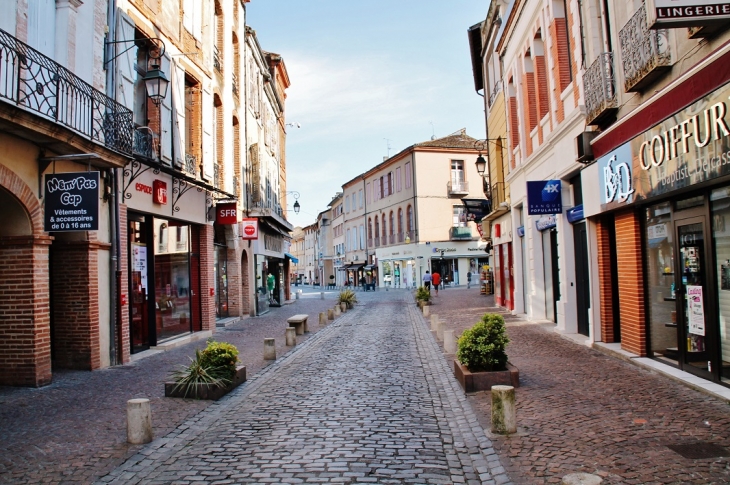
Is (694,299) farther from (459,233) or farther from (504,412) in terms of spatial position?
(459,233)

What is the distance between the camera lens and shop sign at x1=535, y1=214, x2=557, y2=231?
49.7 feet

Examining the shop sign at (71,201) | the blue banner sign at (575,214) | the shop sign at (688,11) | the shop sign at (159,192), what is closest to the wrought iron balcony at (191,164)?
the shop sign at (159,192)

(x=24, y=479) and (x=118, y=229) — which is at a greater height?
(x=118, y=229)

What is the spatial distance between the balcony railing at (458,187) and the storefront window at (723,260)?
1711 inches

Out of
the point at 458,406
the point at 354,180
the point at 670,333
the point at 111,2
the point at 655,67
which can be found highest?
the point at 354,180

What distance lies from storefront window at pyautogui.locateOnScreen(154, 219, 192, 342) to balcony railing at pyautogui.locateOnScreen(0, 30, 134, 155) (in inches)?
132

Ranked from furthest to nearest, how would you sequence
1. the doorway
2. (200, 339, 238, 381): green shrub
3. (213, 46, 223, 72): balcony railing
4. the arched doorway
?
(213, 46, 223, 72): balcony railing
the arched doorway
(200, 339, 238, 381): green shrub
the doorway

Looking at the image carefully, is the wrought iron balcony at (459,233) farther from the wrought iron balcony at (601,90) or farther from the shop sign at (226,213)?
the wrought iron balcony at (601,90)

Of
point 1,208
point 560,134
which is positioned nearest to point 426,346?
point 560,134

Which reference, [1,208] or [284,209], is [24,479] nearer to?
[1,208]

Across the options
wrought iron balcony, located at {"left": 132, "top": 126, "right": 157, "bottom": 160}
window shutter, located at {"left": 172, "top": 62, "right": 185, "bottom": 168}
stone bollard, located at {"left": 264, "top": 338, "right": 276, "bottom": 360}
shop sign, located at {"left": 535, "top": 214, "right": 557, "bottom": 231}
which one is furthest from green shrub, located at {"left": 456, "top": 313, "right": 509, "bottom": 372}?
window shutter, located at {"left": 172, "top": 62, "right": 185, "bottom": 168}

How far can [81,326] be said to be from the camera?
414 inches

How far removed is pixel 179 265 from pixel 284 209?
2118 centimetres

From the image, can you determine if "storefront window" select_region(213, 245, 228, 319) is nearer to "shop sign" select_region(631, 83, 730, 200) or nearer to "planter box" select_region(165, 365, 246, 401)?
"planter box" select_region(165, 365, 246, 401)
